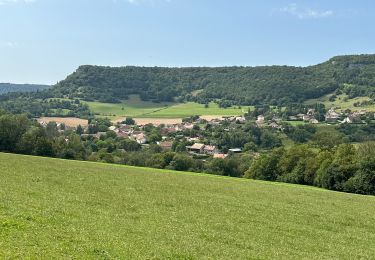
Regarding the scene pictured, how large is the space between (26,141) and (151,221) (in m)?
66.5

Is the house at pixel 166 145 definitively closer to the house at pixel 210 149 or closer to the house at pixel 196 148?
the house at pixel 196 148

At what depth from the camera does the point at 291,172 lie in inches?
3132

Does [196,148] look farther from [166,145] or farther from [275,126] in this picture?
[275,126]

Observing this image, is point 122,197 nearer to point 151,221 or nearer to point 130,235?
point 151,221

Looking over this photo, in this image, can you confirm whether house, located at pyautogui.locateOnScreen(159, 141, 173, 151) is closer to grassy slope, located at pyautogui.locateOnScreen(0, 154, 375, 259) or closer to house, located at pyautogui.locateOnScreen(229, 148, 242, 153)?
house, located at pyautogui.locateOnScreen(229, 148, 242, 153)

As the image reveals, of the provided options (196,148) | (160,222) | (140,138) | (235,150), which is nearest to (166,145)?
(196,148)

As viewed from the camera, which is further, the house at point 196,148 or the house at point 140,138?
the house at point 140,138

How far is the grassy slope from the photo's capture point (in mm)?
18125

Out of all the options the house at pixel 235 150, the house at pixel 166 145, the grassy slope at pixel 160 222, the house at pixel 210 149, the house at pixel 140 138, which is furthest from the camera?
the house at pixel 140 138

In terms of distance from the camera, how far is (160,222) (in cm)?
2491

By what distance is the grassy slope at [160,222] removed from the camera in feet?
59.5

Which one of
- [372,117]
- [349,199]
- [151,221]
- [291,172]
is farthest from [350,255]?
[372,117]

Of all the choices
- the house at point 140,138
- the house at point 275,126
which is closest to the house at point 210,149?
the house at point 140,138

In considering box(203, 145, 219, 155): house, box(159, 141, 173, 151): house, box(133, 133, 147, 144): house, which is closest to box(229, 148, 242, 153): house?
box(203, 145, 219, 155): house
